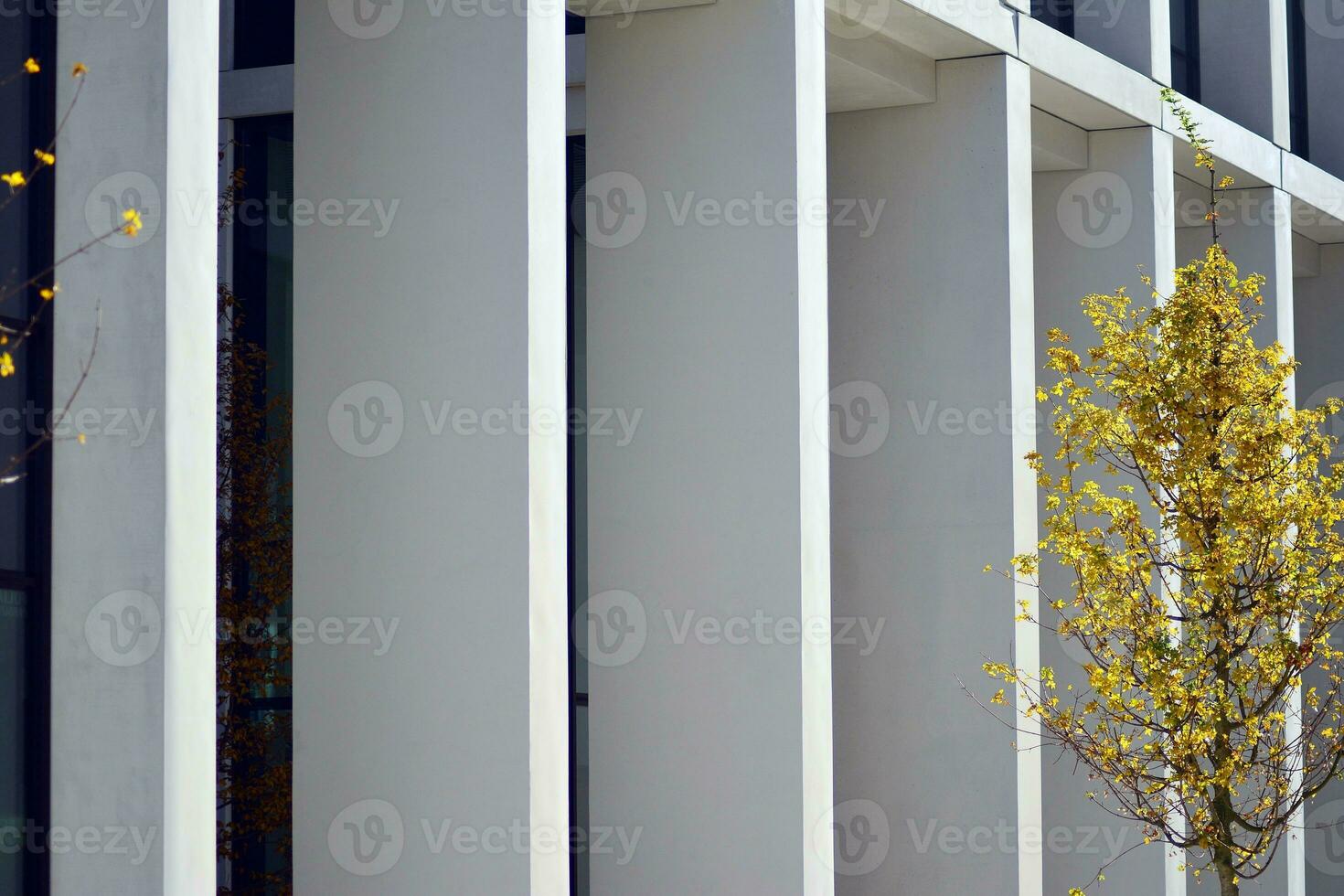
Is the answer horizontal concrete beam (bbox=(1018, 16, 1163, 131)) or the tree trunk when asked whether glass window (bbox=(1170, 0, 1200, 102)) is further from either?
the tree trunk

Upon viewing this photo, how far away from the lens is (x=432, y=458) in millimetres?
7637

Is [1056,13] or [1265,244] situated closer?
[1056,13]

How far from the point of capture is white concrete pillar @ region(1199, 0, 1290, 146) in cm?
1723

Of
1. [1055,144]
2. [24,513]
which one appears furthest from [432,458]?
[1055,144]

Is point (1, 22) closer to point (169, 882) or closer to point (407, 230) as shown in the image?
point (407, 230)

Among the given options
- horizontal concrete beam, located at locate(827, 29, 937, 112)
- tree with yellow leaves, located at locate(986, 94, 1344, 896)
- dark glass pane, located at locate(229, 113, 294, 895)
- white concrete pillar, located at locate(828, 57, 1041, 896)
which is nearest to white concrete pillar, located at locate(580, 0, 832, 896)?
tree with yellow leaves, located at locate(986, 94, 1344, 896)

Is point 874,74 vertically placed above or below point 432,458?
above

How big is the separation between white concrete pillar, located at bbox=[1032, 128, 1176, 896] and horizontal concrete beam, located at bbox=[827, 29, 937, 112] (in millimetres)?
2490

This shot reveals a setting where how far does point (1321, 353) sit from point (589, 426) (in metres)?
12.9

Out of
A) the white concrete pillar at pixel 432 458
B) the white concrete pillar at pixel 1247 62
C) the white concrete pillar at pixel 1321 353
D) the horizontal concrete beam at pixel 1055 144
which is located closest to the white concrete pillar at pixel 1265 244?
the white concrete pillar at pixel 1247 62

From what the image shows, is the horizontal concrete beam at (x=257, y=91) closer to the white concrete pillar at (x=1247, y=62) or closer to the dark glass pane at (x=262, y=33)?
the dark glass pane at (x=262, y=33)

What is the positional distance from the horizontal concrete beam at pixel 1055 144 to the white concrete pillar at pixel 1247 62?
3623 millimetres

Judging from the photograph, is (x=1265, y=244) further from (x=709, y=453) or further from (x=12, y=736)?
(x=12, y=736)

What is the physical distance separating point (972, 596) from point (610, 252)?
376cm
